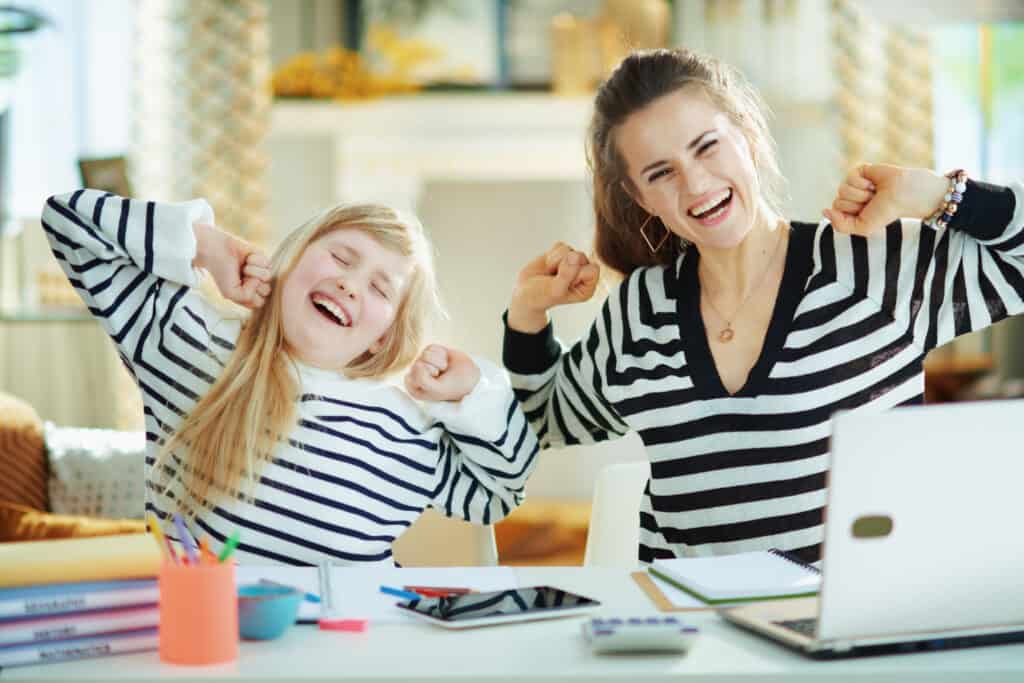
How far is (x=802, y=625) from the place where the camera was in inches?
39.4

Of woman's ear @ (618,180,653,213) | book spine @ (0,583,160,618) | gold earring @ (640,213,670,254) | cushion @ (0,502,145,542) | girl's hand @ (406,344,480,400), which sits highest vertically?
woman's ear @ (618,180,653,213)

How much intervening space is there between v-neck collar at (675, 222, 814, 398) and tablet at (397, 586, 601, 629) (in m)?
0.45

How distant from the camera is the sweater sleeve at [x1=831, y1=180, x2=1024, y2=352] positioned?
1.46 meters

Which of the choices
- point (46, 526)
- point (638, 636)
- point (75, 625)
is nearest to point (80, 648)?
point (75, 625)

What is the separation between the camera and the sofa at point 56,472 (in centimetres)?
228

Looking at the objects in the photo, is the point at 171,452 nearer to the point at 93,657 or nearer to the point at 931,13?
the point at 93,657

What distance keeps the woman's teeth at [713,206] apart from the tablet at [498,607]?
21.4 inches

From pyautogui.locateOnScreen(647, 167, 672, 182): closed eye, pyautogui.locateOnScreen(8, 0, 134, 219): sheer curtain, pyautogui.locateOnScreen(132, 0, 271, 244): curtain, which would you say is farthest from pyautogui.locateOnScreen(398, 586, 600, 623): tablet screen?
pyautogui.locateOnScreen(8, 0, 134, 219): sheer curtain

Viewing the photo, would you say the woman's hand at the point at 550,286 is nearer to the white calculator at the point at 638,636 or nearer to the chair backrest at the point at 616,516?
the chair backrest at the point at 616,516

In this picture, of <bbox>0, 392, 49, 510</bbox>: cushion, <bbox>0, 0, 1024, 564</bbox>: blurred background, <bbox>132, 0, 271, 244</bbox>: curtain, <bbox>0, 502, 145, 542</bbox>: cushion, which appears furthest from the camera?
<bbox>0, 0, 1024, 564</bbox>: blurred background

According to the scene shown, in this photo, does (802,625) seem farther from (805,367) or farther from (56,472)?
(56,472)

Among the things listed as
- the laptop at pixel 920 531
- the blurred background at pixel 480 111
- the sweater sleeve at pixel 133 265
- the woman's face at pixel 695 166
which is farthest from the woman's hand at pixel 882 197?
the blurred background at pixel 480 111

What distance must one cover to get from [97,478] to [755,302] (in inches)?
55.2

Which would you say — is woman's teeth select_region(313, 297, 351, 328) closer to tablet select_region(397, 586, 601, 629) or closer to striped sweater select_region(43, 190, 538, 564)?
striped sweater select_region(43, 190, 538, 564)
